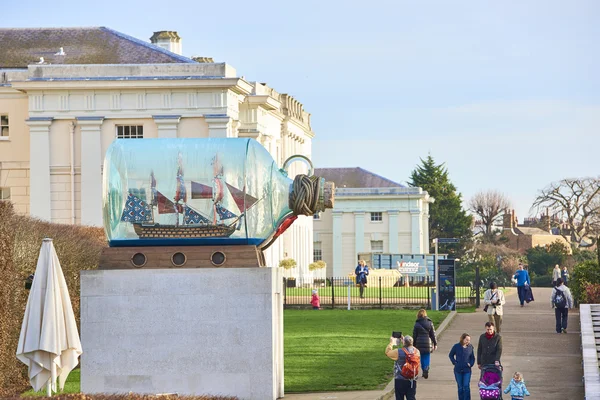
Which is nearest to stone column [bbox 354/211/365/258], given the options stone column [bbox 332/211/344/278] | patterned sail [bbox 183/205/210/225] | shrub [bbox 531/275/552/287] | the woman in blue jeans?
stone column [bbox 332/211/344/278]

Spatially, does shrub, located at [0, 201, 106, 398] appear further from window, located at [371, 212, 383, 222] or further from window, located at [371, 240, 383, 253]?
window, located at [371, 212, 383, 222]

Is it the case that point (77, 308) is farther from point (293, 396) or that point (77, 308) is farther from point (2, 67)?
point (2, 67)

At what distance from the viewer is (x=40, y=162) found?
55.6 meters

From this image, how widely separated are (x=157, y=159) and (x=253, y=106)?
46178 millimetres

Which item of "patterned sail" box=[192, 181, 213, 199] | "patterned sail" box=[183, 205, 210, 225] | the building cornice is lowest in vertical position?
"patterned sail" box=[183, 205, 210, 225]

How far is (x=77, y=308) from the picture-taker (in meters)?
25.5

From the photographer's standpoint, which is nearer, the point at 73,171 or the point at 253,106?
the point at 73,171

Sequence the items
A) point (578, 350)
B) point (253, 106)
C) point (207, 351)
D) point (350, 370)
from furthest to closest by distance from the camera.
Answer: point (253, 106), point (578, 350), point (350, 370), point (207, 351)

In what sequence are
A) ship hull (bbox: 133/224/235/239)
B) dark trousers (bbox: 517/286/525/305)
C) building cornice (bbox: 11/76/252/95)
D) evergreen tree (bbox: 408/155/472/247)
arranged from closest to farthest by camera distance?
ship hull (bbox: 133/224/235/239)
dark trousers (bbox: 517/286/525/305)
building cornice (bbox: 11/76/252/95)
evergreen tree (bbox: 408/155/472/247)

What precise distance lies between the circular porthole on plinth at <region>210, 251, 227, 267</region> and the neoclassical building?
37.8m

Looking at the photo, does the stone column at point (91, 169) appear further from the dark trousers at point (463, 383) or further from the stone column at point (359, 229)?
the stone column at point (359, 229)

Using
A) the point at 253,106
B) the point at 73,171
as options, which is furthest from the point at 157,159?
→ the point at 253,106

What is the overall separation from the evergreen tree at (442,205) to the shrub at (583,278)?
6117cm

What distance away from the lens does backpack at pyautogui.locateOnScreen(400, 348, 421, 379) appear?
19.4 meters
